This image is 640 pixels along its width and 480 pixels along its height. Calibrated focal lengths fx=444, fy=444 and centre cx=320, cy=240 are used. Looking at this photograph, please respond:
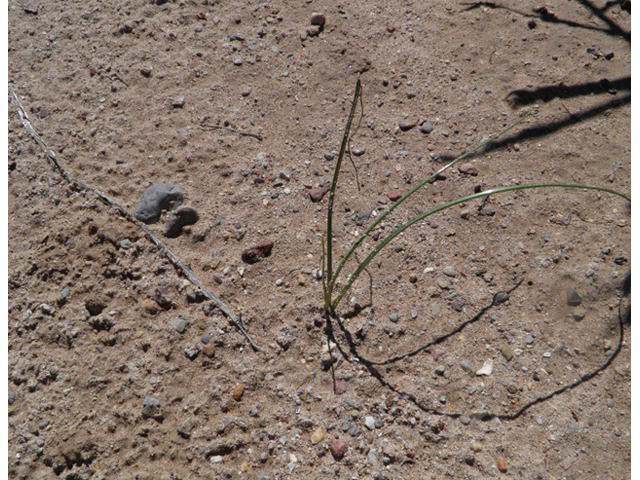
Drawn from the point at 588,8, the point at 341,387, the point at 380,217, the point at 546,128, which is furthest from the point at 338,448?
the point at 588,8

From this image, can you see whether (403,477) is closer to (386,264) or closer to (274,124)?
(386,264)

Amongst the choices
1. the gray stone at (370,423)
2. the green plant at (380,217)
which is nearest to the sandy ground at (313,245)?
the gray stone at (370,423)

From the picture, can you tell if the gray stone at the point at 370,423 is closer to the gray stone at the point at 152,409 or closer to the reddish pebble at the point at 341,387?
the reddish pebble at the point at 341,387

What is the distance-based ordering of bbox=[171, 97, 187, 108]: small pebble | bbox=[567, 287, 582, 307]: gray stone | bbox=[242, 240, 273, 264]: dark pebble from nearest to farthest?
bbox=[567, 287, 582, 307]: gray stone
bbox=[242, 240, 273, 264]: dark pebble
bbox=[171, 97, 187, 108]: small pebble

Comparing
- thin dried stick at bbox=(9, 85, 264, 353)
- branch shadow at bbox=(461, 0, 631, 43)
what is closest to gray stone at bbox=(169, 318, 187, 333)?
thin dried stick at bbox=(9, 85, 264, 353)

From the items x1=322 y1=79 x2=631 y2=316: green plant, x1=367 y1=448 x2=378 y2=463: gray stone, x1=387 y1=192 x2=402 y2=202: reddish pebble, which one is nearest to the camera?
x1=322 y1=79 x2=631 y2=316: green plant

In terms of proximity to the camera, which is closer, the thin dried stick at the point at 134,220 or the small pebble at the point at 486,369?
the small pebble at the point at 486,369

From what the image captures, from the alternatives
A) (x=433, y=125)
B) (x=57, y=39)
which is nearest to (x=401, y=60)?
(x=433, y=125)

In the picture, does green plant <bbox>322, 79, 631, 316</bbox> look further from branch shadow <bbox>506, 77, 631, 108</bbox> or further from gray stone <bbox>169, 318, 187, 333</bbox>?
branch shadow <bbox>506, 77, 631, 108</bbox>
